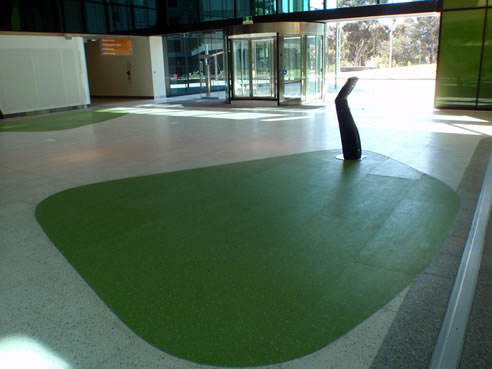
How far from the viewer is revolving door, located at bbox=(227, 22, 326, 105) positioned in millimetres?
14758

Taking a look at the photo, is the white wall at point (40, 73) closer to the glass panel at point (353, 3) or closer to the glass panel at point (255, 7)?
the glass panel at point (255, 7)

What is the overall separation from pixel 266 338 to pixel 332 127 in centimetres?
798

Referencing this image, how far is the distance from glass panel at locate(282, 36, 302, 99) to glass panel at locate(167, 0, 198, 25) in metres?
5.81

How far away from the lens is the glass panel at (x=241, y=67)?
15633 millimetres

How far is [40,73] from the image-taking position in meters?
14.6

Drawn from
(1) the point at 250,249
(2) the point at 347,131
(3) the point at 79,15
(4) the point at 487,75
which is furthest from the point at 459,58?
(3) the point at 79,15

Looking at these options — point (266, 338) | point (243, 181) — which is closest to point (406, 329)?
point (266, 338)

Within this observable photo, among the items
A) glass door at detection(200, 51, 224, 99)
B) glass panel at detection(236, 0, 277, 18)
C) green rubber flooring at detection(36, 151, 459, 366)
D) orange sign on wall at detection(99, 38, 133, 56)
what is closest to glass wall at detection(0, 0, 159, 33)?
orange sign on wall at detection(99, 38, 133, 56)

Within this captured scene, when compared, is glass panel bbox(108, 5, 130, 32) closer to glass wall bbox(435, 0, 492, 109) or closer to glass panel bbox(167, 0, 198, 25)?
glass panel bbox(167, 0, 198, 25)

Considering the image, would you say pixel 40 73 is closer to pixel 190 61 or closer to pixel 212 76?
pixel 190 61

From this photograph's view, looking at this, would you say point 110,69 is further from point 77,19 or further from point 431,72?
point 431,72

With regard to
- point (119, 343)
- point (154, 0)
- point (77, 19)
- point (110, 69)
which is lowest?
point (119, 343)

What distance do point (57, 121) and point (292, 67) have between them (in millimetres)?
7860

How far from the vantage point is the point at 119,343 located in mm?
2506
